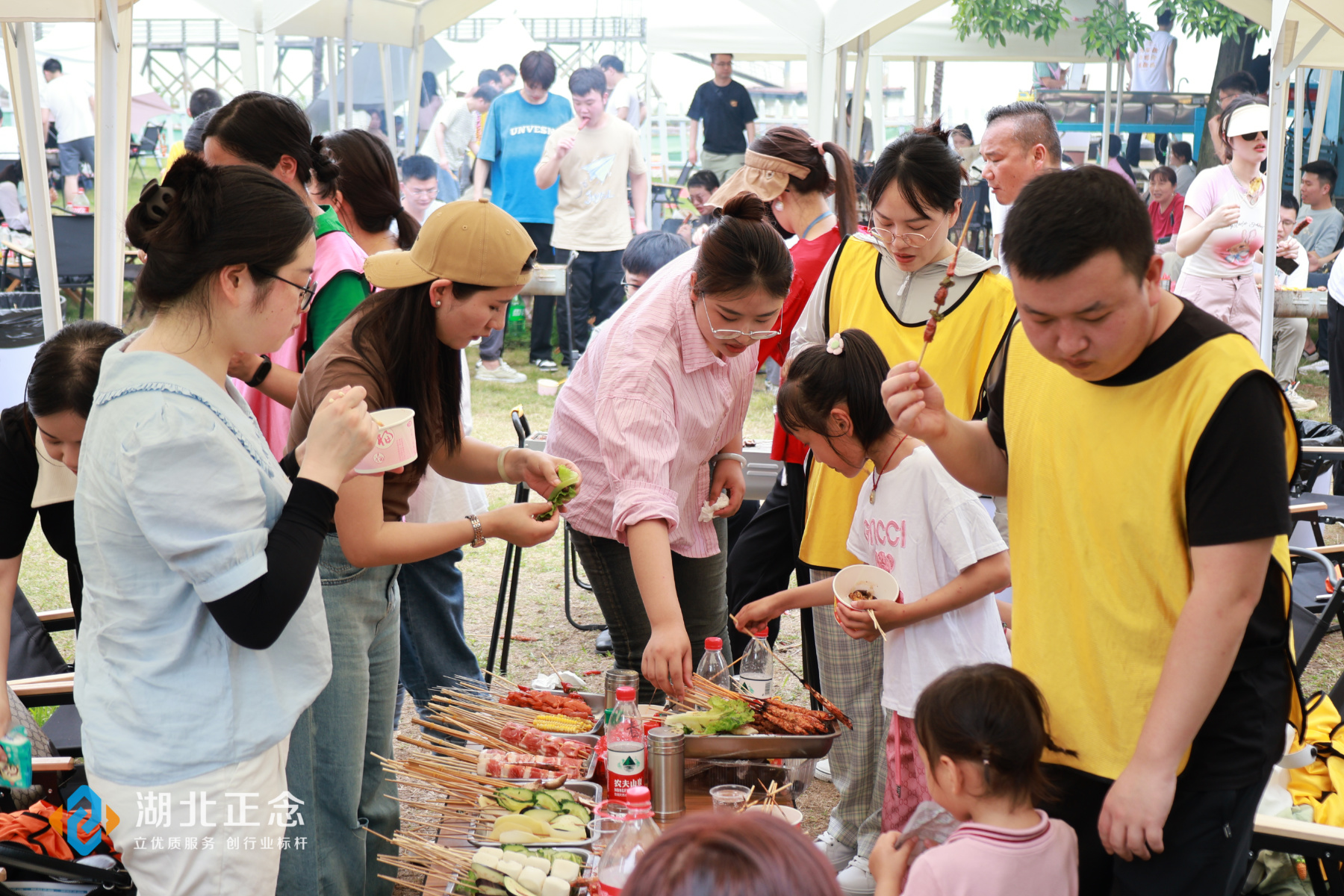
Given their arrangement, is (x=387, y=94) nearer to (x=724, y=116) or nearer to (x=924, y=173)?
(x=724, y=116)

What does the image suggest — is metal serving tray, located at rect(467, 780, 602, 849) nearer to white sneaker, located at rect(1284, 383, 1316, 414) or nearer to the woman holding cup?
the woman holding cup

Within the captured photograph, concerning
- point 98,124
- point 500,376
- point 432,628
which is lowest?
point 432,628

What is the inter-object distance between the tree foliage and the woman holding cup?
38.5 ft

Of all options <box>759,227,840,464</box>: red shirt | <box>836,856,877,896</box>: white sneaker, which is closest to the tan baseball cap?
<box>759,227,840,464</box>: red shirt

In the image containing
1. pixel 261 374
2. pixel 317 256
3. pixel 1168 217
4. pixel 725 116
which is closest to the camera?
pixel 261 374

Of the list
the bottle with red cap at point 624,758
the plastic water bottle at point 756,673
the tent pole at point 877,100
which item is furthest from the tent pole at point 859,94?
the bottle with red cap at point 624,758

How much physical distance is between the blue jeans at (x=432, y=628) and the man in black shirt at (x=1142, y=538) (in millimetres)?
2227

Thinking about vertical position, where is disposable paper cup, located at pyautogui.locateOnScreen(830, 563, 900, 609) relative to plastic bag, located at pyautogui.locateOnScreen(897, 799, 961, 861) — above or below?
above

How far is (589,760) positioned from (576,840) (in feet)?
1.12

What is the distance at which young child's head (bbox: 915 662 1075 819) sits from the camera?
1771 mm

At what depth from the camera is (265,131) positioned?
290 cm

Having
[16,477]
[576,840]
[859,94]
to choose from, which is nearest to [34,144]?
[16,477]

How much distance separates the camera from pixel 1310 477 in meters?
5.18

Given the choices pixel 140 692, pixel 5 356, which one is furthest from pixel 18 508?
pixel 5 356
